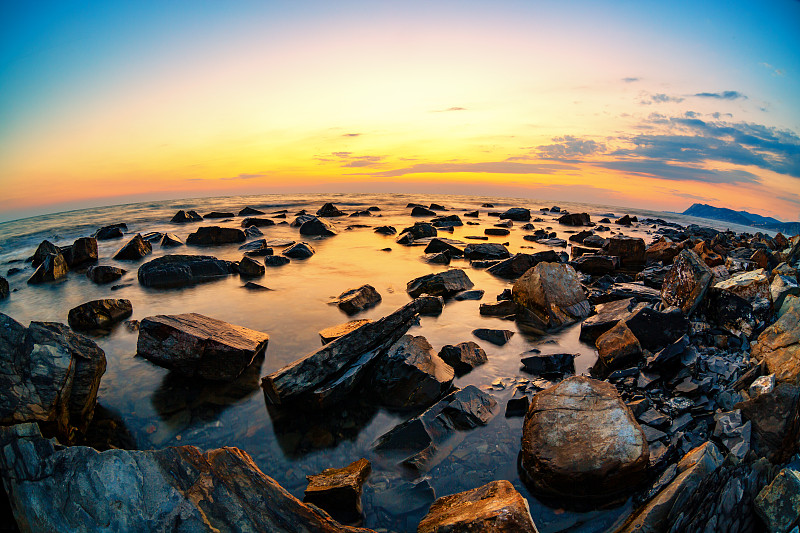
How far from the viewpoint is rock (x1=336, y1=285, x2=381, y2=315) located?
843 cm

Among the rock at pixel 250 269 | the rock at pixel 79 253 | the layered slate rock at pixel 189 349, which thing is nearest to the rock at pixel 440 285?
the layered slate rock at pixel 189 349

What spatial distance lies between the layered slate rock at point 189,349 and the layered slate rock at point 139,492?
2459 millimetres

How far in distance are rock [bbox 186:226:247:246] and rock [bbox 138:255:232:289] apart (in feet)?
22.9

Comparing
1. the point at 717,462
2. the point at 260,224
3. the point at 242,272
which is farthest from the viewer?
the point at 260,224

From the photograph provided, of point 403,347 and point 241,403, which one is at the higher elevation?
point 403,347

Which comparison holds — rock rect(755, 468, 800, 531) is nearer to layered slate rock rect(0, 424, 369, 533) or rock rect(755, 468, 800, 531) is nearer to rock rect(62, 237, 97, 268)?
layered slate rock rect(0, 424, 369, 533)

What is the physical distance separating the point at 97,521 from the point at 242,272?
10301mm


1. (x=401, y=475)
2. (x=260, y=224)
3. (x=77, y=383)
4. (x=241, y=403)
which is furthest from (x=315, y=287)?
(x=260, y=224)

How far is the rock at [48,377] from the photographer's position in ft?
11.6

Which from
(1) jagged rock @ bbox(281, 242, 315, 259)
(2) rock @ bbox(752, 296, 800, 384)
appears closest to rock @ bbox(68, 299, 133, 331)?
(1) jagged rock @ bbox(281, 242, 315, 259)

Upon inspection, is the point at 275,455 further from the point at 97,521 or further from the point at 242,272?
the point at 242,272

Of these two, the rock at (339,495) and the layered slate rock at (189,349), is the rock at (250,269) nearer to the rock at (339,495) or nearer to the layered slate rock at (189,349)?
the layered slate rock at (189,349)

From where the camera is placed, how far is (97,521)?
2.26 m

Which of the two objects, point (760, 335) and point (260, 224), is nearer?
point (760, 335)
